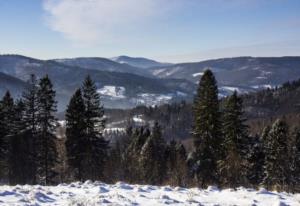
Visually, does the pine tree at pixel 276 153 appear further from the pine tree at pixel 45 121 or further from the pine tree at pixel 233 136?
the pine tree at pixel 45 121

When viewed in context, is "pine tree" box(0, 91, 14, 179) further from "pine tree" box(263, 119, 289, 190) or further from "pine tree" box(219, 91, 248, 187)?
"pine tree" box(263, 119, 289, 190)

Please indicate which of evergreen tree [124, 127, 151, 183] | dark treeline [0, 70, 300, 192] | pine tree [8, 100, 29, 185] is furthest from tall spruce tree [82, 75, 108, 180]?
evergreen tree [124, 127, 151, 183]

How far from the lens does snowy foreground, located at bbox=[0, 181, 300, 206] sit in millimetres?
12784

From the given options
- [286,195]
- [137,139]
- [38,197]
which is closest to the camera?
[38,197]

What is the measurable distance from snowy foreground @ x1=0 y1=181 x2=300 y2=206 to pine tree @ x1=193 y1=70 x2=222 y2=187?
29.5 metres

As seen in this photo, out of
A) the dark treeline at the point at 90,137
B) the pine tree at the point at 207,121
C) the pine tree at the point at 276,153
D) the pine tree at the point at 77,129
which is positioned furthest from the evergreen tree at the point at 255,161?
the pine tree at the point at 77,129

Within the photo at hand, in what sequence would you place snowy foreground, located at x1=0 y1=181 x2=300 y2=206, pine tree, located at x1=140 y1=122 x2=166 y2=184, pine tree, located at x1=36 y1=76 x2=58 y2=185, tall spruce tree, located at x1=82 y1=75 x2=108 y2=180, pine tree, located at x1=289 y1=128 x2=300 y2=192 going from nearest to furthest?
snowy foreground, located at x1=0 y1=181 x2=300 y2=206 < pine tree, located at x1=36 y1=76 x2=58 y2=185 < tall spruce tree, located at x1=82 y1=75 x2=108 y2=180 < pine tree, located at x1=140 y1=122 x2=166 y2=184 < pine tree, located at x1=289 y1=128 x2=300 y2=192

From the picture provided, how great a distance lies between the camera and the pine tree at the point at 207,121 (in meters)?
45.2

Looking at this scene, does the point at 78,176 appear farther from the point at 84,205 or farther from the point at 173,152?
the point at 84,205

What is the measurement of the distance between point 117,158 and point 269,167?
30751mm

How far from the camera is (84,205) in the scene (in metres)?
12.0

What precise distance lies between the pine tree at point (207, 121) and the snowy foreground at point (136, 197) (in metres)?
29.5

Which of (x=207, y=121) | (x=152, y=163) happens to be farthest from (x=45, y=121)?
(x=152, y=163)

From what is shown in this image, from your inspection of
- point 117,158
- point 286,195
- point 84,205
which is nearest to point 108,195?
point 84,205
